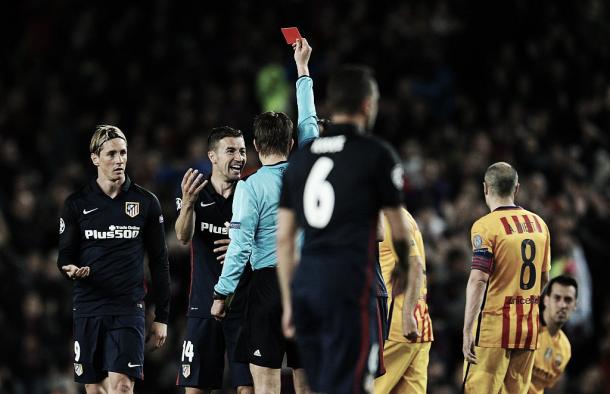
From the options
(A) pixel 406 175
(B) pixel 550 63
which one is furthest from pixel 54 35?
(B) pixel 550 63

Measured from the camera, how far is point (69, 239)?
29.7 ft

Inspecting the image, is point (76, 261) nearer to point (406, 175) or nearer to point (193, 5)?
point (406, 175)

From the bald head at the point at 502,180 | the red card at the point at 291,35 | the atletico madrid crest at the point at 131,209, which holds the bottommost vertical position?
the atletico madrid crest at the point at 131,209

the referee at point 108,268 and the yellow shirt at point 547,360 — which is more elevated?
the referee at point 108,268

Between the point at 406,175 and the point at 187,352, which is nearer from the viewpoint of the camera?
the point at 187,352

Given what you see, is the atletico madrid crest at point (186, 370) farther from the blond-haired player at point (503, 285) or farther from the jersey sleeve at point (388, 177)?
the jersey sleeve at point (388, 177)

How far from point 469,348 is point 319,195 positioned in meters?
3.08

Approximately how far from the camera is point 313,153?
21.5 ft

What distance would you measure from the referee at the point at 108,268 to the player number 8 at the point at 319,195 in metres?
3.00

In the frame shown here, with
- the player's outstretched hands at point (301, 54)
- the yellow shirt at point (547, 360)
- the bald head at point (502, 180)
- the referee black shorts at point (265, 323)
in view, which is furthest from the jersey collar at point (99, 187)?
the yellow shirt at point (547, 360)

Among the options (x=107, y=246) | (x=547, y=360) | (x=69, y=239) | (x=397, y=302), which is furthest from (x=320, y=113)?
(x=69, y=239)

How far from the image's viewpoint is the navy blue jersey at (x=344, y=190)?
636 centimetres

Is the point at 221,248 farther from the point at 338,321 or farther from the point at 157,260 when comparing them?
the point at 338,321

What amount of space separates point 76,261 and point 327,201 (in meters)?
3.38
